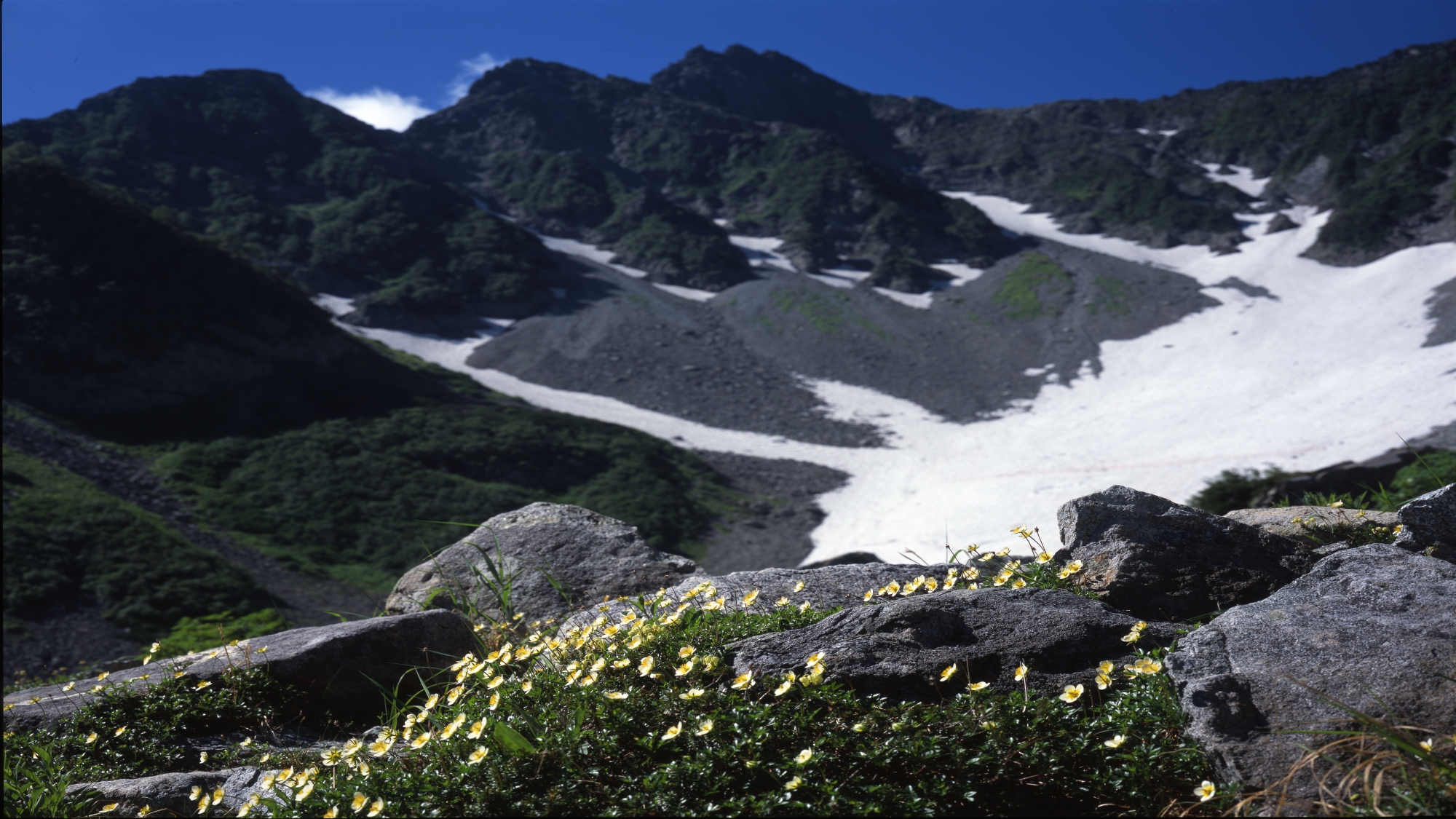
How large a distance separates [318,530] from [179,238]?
29.0 metres

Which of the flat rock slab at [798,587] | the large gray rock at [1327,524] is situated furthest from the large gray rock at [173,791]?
the large gray rock at [1327,524]

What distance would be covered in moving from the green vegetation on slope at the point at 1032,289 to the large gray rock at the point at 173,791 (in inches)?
2736

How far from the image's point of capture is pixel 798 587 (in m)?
4.30

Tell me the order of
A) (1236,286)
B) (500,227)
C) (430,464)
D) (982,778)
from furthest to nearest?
(500,227) → (1236,286) → (430,464) → (982,778)

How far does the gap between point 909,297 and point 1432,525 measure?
245 feet

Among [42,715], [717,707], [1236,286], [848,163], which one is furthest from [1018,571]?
[848,163]

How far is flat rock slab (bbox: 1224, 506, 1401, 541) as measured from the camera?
441cm

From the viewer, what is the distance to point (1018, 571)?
4.26 metres

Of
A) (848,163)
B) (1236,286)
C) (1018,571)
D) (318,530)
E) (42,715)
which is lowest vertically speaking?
(318,530)

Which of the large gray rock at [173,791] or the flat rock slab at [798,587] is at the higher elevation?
the flat rock slab at [798,587]

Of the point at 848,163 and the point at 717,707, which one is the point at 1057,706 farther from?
the point at 848,163

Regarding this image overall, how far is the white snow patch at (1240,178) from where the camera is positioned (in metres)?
102

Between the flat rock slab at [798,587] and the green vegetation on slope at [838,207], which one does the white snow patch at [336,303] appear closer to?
the green vegetation on slope at [838,207]

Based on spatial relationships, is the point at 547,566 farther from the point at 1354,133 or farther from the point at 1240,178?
the point at 1240,178
